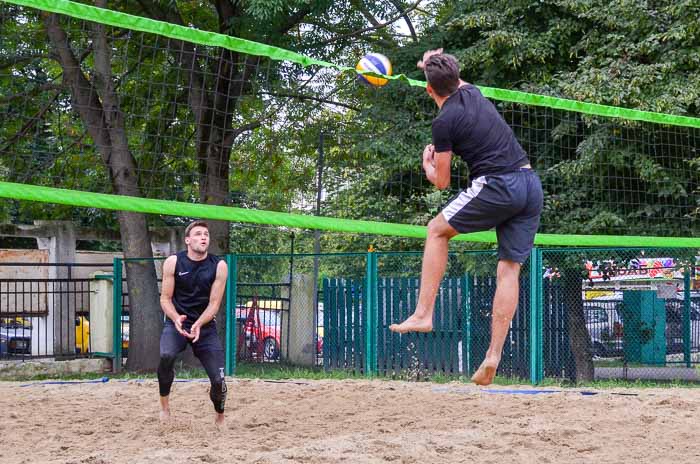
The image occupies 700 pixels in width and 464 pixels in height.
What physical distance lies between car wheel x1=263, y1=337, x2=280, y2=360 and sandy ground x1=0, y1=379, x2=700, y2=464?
479 cm

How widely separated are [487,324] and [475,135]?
7692mm

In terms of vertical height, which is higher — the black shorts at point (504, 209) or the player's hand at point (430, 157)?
the player's hand at point (430, 157)

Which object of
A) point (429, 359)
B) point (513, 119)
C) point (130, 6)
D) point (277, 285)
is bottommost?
point (429, 359)

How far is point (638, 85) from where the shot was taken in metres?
11.1

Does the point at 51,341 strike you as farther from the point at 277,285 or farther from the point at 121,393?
the point at 121,393

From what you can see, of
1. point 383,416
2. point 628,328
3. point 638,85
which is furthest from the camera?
point 628,328

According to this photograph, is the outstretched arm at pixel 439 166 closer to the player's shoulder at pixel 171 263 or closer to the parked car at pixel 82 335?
the player's shoulder at pixel 171 263

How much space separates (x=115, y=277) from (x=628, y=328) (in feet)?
25.6

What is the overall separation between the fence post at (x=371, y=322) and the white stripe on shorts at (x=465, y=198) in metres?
7.33

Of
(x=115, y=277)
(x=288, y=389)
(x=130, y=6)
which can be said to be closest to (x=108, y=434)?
(x=288, y=389)

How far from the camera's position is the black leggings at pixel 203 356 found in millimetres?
6922

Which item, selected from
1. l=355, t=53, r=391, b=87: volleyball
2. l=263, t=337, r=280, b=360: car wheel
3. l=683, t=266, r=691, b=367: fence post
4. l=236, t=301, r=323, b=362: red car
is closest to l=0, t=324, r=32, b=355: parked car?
l=236, t=301, r=323, b=362: red car

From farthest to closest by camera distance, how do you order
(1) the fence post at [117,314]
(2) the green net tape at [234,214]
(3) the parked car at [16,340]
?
(3) the parked car at [16,340]
(1) the fence post at [117,314]
(2) the green net tape at [234,214]

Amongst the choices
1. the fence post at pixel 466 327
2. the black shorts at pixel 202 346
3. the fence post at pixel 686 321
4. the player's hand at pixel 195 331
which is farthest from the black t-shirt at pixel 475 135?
the fence post at pixel 686 321
